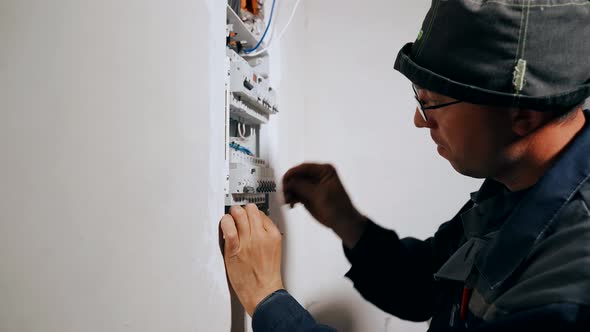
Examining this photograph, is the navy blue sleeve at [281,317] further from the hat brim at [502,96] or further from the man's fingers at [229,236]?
the hat brim at [502,96]

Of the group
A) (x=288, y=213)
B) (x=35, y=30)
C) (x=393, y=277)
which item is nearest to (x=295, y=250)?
(x=288, y=213)

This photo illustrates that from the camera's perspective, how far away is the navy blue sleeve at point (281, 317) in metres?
0.77

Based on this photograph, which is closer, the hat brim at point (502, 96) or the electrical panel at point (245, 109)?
the hat brim at point (502, 96)

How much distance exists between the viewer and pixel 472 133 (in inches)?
29.1

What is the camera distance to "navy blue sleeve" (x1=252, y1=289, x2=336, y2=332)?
30.3 inches

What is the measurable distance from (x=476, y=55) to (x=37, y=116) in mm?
862

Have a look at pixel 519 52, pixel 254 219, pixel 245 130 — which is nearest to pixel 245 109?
pixel 245 130

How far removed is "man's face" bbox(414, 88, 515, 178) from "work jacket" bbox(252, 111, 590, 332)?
0.09 meters

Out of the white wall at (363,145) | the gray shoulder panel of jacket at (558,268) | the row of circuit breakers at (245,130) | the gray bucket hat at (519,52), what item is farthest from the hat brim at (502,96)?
the white wall at (363,145)

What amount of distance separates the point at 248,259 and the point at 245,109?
0.37 meters

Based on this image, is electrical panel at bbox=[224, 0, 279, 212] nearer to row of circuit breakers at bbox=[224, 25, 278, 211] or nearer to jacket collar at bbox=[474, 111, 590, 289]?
row of circuit breakers at bbox=[224, 25, 278, 211]

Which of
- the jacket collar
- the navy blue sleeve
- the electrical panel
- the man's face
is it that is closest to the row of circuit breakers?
the electrical panel

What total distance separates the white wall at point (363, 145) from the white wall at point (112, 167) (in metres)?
0.54

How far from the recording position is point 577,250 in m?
0.59
